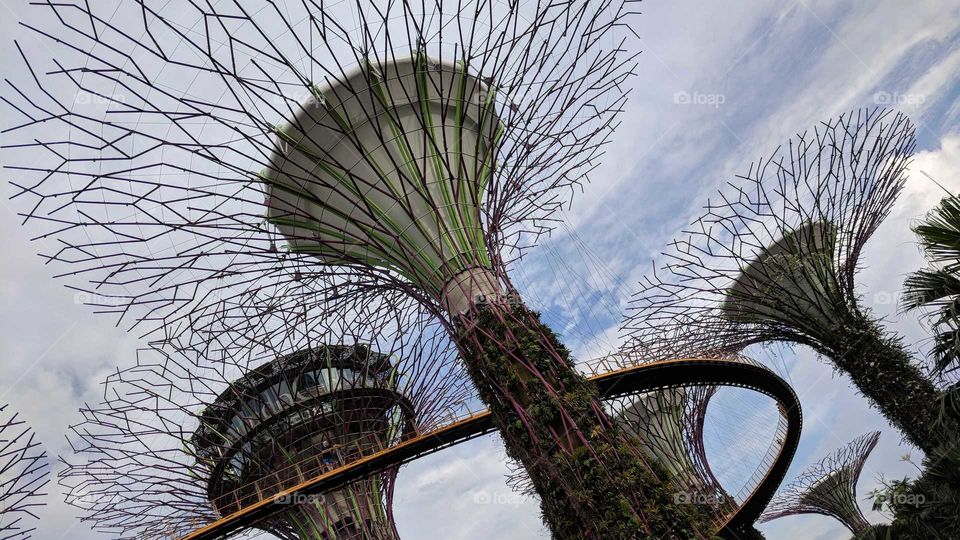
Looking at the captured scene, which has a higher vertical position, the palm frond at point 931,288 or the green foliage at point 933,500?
the palm frond at point 931,288

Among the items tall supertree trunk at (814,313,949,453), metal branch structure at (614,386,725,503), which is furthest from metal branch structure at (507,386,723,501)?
tall supertree trunk at (814,313,949,453)

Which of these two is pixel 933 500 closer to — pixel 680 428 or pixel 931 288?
pixel 931 288

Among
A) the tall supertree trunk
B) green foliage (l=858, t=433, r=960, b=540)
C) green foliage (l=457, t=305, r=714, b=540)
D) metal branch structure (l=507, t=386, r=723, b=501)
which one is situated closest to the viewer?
green foliage (l=457, t=305, r=714, b=540)

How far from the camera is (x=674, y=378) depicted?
1736cm

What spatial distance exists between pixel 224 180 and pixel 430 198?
346 cm

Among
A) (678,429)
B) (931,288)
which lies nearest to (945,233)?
(931,288)

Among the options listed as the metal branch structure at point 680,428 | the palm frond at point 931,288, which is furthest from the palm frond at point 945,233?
the metal branch structure at point 680,428

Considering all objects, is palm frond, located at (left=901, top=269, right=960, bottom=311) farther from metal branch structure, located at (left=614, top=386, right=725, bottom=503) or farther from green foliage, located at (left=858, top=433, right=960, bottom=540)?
metal branch structure, located at (left=614, top=386, right=725, bottom=503)

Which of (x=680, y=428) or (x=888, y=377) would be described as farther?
(x=680, y=428)

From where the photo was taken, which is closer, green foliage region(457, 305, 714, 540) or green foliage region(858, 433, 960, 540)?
green foliage region(457, 305, 714, 540)

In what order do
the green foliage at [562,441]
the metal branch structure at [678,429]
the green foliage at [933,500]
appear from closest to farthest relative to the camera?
the green foliage at [562,441] < the green foliage at [933,500] < the metal branch structure at [678,429]

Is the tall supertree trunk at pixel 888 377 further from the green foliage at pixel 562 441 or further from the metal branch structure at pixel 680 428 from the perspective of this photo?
the metal branch structure at pixel 680 428

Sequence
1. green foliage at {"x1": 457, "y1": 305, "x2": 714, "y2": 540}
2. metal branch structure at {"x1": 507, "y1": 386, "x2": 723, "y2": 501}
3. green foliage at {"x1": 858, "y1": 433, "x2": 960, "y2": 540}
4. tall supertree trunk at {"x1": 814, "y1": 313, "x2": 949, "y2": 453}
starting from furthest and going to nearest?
metal branch structure at {"x1": 507, "y1": 386, "x2": 723, "y2": 501}, tall supertree trunk at {"x1": 814, "y1": 313, "x2": 949, "y2": 453}, green foliage at {"x1": 858, "y1": 433, "x2": 960, "y2": 540}, green foliage at {"x1": 457, "y1": 305, "x2": 714, "y2": 540}

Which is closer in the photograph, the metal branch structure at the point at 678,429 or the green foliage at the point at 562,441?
the green foliage at the point at 562,441
